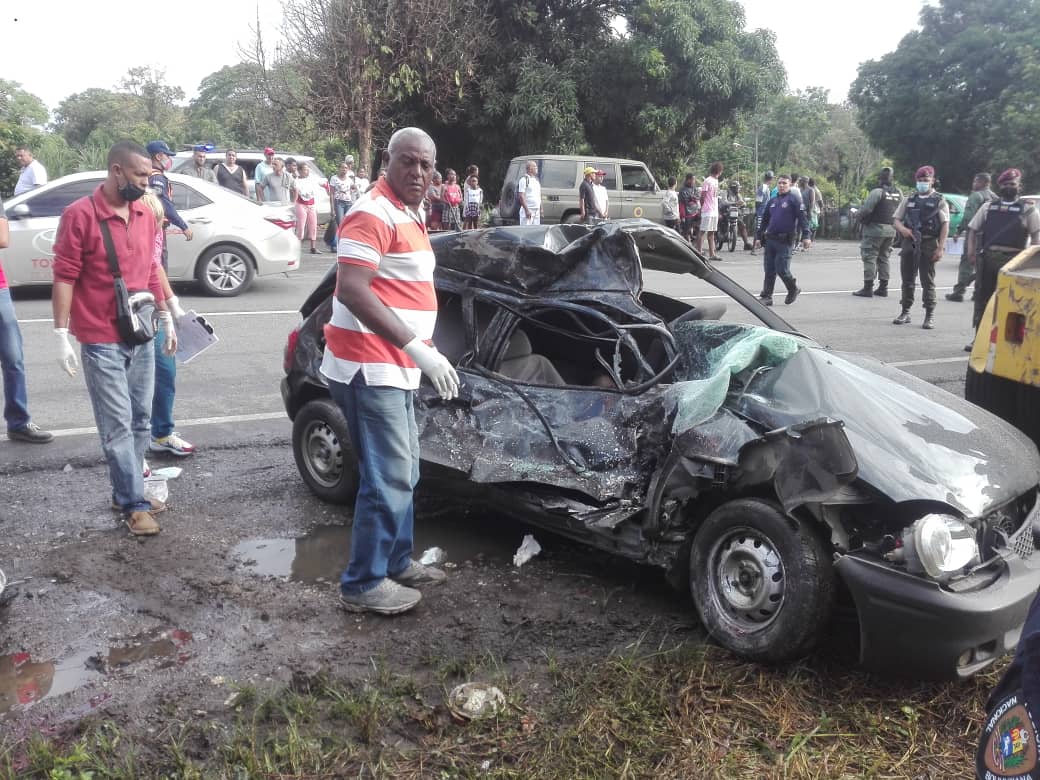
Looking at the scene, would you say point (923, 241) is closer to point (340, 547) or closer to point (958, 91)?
point (340, 547)

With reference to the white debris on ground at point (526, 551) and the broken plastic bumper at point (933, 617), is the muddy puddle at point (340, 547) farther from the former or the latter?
the broken plastic bumper at point (933, 617)

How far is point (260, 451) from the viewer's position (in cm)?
594

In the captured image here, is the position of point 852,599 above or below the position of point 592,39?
below

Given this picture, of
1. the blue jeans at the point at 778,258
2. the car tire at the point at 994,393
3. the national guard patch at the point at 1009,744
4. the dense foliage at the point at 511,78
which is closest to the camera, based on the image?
the national guard patch at the point at 1009,744

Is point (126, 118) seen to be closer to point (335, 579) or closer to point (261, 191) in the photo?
point (261, 191)

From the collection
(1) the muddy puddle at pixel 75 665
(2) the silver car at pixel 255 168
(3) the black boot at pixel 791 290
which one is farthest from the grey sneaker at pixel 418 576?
(2) the silver car at pixel 255 168

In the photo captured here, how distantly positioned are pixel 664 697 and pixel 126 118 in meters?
64.5

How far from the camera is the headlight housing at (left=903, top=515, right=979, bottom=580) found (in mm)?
2926

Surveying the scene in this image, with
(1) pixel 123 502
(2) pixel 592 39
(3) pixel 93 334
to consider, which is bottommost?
(1) pixel 123 502

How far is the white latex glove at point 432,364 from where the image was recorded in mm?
3373

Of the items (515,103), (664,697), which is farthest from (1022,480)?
(515,103)

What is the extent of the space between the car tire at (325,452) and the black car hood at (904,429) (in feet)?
6.97

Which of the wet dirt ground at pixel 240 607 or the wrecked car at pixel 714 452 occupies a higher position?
the wrecked car at pixel 714 452

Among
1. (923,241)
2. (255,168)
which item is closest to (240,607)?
(923,241)
